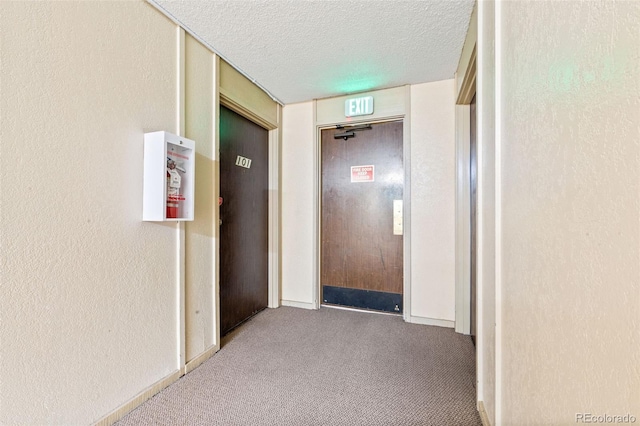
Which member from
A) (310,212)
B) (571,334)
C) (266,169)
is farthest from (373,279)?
(571,334)

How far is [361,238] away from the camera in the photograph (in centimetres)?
292

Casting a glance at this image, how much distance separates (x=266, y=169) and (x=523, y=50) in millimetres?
2484

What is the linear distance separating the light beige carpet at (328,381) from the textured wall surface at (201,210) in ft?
0.92

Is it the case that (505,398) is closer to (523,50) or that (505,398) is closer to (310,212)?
(523,50)

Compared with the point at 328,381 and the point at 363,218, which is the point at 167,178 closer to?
the point at 328,381

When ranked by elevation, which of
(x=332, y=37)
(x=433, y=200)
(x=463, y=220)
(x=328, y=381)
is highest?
(x=332, y=37)

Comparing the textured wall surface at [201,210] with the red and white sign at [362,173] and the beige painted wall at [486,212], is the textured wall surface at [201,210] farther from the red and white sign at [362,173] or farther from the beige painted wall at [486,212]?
the beige painted wall at [486,212]

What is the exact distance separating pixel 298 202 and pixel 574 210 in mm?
2611

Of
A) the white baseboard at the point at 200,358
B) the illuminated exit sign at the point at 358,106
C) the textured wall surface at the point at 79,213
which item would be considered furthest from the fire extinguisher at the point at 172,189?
the illuminated exit sign at the point at 358,106

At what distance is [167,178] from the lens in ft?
5.25

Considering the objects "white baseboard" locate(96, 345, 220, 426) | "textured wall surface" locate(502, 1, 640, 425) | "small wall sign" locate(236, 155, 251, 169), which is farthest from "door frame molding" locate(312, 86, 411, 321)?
"textured wall surface" locate(502, 1, 640, 425)

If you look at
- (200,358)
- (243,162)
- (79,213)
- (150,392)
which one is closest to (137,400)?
(150,392)

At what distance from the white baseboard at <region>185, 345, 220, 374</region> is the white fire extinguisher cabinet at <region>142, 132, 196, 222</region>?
1004 mm

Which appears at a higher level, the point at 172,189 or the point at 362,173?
the point at 362,173
